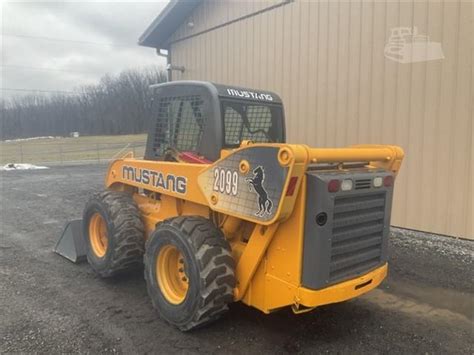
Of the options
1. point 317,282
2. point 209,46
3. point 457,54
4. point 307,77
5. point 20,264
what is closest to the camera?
point 317,282

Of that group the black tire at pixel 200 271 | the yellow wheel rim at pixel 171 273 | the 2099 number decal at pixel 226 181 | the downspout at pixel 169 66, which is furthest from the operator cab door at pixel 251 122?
the downspout at pixel 169 66

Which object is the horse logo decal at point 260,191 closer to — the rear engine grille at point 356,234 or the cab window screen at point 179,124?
the rear engine grille at point 356,234

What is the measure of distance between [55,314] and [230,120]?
8.67 feet

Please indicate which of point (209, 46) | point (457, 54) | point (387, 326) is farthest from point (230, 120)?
point (209, 46)

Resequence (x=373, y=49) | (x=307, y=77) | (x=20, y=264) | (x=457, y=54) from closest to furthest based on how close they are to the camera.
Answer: (x=20, y=264) → (x=457, y=54) → (x=373, y=49) → (x=307, y=77)

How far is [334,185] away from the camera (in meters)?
3.30

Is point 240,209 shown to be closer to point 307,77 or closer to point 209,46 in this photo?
point 307,77

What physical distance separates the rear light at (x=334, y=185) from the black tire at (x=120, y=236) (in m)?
2.61

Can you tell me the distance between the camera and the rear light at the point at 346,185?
3.38 metres

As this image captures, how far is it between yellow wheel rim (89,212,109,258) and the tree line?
62.4 metres

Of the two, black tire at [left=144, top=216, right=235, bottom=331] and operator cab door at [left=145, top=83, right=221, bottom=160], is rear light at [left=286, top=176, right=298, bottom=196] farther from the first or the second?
operator cab door at [left=145, top=83, right=221, bottom=160]

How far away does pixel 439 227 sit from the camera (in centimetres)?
716

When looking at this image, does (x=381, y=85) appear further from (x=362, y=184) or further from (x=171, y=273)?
(x=171, y=273)

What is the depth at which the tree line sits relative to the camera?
67.9 metres
